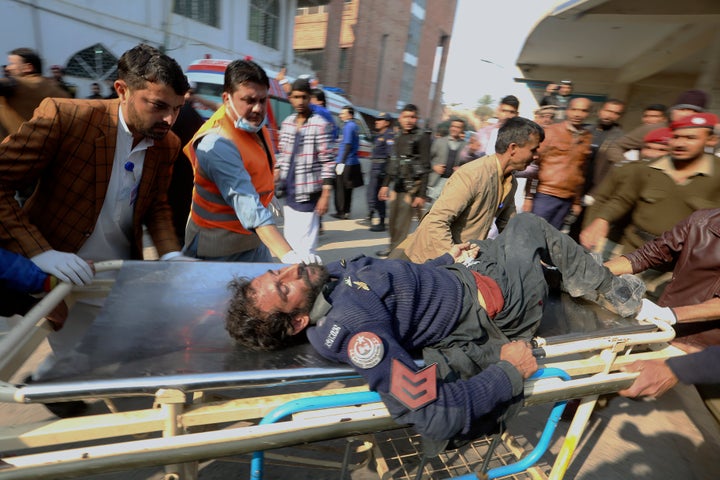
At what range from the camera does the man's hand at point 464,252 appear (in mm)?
2361

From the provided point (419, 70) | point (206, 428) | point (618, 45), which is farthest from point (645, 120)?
point (419, 70)

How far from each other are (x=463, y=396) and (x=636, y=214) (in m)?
2.46

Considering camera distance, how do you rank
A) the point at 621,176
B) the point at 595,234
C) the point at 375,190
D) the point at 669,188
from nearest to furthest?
the point at 669,188
the point at 595,234
the point at 621,176
the point at 375,190

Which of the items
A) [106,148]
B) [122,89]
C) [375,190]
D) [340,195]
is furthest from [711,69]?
[106,148]

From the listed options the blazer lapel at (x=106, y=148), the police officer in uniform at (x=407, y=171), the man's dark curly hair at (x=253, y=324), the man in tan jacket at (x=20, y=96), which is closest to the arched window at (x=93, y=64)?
the man in tan jacket at (x=20, y=96)

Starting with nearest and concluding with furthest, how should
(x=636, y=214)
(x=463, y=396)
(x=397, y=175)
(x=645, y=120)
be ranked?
(x=463, y=396) → (x=636, y=214) → (x=645, y=120) → (x=397, y=175)

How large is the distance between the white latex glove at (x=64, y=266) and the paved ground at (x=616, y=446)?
0.98 metres

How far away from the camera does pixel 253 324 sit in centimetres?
164

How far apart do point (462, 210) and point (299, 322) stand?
1.36 meters

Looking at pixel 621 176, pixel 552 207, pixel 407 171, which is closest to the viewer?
pixel 621 176

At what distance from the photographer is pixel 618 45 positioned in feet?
24.9

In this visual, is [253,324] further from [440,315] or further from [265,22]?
[265,22]

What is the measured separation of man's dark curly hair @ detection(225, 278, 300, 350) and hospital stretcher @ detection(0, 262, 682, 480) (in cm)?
6

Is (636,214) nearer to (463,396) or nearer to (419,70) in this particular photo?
(463,396)
